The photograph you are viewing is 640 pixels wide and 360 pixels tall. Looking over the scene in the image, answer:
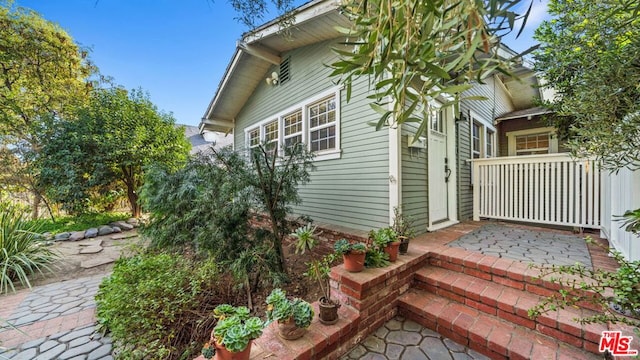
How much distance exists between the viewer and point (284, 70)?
5562 millimetres

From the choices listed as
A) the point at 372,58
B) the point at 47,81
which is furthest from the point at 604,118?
the point at 47,81

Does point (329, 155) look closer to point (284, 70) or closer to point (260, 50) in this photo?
point (284, 70)

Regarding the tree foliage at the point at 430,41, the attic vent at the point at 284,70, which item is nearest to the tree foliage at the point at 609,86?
the tree foliage at the point at 430,41

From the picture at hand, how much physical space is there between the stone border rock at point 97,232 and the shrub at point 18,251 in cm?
129

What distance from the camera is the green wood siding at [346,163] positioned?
3578 millimetres

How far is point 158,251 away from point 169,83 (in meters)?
7.21

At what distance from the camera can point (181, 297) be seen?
2.47 metres

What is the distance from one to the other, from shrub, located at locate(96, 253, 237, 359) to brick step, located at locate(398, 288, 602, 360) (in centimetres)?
213

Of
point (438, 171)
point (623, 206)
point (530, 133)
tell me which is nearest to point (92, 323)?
point (438, 171)

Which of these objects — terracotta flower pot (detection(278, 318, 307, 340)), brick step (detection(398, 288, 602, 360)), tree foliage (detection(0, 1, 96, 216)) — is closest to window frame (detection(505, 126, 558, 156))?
brick step (detection(398, 288, 602, 360))

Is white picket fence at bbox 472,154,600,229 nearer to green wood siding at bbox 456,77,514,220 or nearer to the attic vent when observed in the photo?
green wood siding at bbox 456,77,514,220

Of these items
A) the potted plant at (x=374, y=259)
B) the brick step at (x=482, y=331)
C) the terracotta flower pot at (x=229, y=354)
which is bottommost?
the brick step at (x=482, y=331)

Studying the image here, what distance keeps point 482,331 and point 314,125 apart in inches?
160
